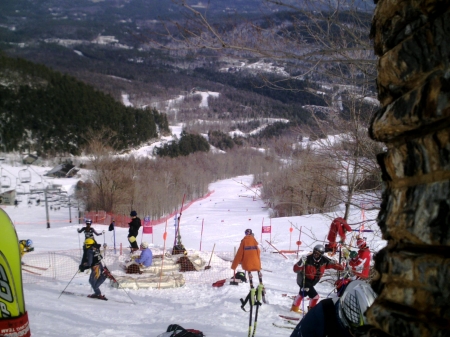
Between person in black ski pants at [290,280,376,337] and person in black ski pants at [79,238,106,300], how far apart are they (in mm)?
6793

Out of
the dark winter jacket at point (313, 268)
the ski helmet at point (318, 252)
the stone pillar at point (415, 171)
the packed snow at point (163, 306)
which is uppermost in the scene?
the stone pillar at point (415, 171)

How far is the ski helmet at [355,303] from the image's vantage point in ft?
9.30

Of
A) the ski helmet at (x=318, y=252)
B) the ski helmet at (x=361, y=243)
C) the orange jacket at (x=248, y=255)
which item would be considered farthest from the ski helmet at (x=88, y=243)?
the ski helmet at (x=361, y=243)

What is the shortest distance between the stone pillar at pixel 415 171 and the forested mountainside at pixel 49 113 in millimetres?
55306

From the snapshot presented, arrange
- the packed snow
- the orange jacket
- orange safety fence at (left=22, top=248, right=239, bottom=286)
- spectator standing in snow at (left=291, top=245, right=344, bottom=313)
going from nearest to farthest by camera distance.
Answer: the packed snow → spectator standing in snow at (left=291, top=245, right=344, bottom=313) → the orange jacket → orange safety fence at (left=22, top=248, right=239, bottom=286)

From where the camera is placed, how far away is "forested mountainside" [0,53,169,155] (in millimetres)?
58594

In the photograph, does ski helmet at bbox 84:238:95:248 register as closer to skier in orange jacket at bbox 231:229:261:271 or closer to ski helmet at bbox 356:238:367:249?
skier in orange jacket at bbox 231:229:261:271

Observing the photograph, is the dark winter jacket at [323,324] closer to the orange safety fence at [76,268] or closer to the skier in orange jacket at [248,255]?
the skier in orange jacket at [248,255]

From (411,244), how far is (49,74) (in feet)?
249

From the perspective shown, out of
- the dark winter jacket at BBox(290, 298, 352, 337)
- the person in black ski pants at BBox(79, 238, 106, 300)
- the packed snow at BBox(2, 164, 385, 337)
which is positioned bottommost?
the packed snow at BBox(2, 164, 385, 337)

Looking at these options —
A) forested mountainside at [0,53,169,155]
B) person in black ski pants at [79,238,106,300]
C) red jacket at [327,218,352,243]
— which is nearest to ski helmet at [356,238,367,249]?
red jacket at [327,218,352,243]

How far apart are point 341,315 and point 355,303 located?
19 cm

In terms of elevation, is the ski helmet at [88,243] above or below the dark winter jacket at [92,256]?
above

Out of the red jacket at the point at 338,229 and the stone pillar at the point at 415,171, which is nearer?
the stone pillar at the point at 415,171
